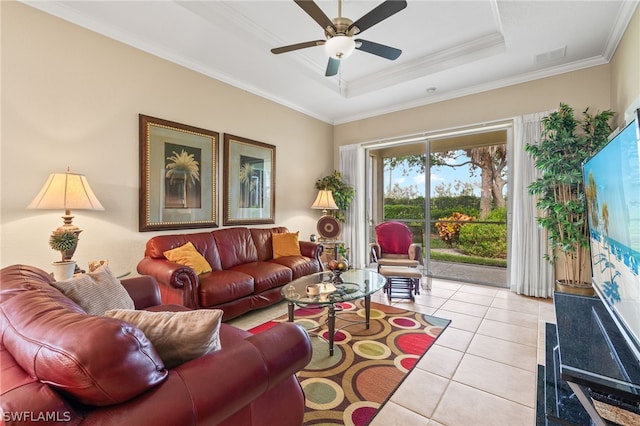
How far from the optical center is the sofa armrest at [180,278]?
2479mm

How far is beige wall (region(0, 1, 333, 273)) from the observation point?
7.54 ft

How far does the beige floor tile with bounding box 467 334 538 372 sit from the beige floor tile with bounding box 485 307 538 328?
1.73 feet

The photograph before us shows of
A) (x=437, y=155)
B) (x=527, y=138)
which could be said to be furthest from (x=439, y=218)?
(x=527, y=138)

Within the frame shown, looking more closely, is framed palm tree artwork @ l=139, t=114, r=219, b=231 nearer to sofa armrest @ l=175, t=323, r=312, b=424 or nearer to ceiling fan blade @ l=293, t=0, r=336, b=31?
ceiling fan blade @ l=293, t=0, r=336, b=31

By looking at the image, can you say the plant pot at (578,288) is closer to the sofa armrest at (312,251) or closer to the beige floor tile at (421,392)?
the beige floor tile at (421,392)

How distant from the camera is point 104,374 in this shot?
76 centimetres

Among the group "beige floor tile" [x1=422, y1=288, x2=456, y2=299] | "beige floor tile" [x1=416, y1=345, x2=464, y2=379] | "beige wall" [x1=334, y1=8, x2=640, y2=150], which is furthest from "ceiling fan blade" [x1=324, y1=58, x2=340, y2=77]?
"beige floor tile" [x1=422, y1=288, x2=456, y2=299]

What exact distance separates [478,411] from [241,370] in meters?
1.52

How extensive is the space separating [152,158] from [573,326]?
153 inches

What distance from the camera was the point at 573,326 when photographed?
5.49ft

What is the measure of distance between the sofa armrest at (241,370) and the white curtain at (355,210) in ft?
13.8

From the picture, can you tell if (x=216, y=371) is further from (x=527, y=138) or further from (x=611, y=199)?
(x=527, y=138)

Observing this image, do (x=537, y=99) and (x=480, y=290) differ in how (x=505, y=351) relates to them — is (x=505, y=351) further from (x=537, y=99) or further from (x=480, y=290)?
(x=537, y=99)

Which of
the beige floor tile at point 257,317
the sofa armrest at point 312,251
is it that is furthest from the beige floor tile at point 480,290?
the beige floor tile at point 257,317
